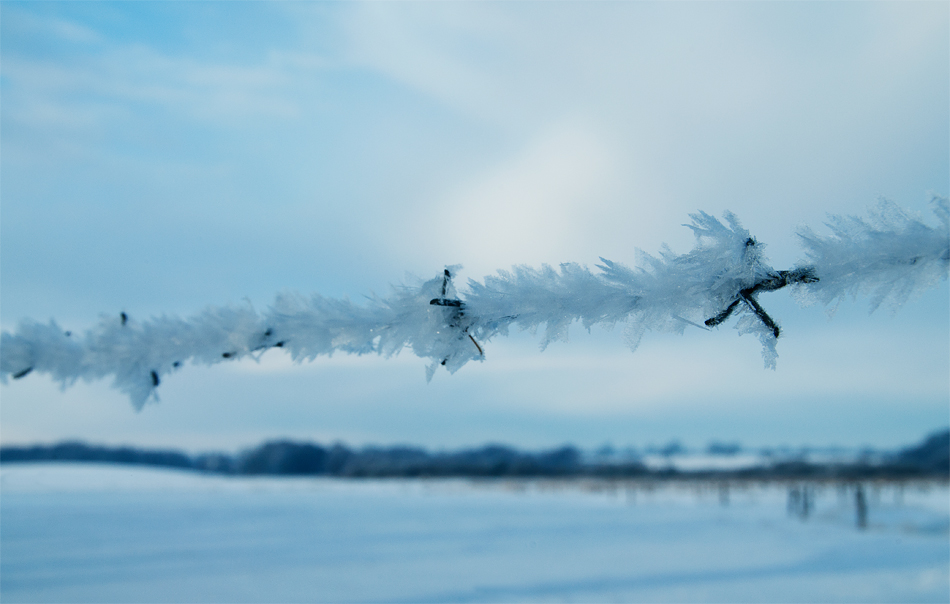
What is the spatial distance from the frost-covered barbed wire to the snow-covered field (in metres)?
3.96

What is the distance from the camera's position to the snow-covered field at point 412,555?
540cm

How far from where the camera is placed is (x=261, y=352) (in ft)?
3.91

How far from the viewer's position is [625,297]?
97 cm

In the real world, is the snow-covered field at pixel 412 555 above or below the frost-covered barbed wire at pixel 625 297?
below

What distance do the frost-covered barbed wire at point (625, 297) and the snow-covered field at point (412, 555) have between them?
3.96 meters

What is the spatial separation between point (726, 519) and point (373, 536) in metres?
11.0

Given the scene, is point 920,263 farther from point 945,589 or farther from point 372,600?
point 945,589

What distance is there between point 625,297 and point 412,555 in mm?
8363

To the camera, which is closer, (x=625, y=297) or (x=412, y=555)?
(x=625, y=297)

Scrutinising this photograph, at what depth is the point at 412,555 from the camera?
8.27 m

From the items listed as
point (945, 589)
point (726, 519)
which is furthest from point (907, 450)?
point (945, 589)

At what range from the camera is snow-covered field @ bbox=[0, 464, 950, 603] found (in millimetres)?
5398

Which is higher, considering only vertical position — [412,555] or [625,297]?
[625,297]

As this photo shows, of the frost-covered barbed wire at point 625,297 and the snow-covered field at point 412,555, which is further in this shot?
the snow-covered field at point 412,555
